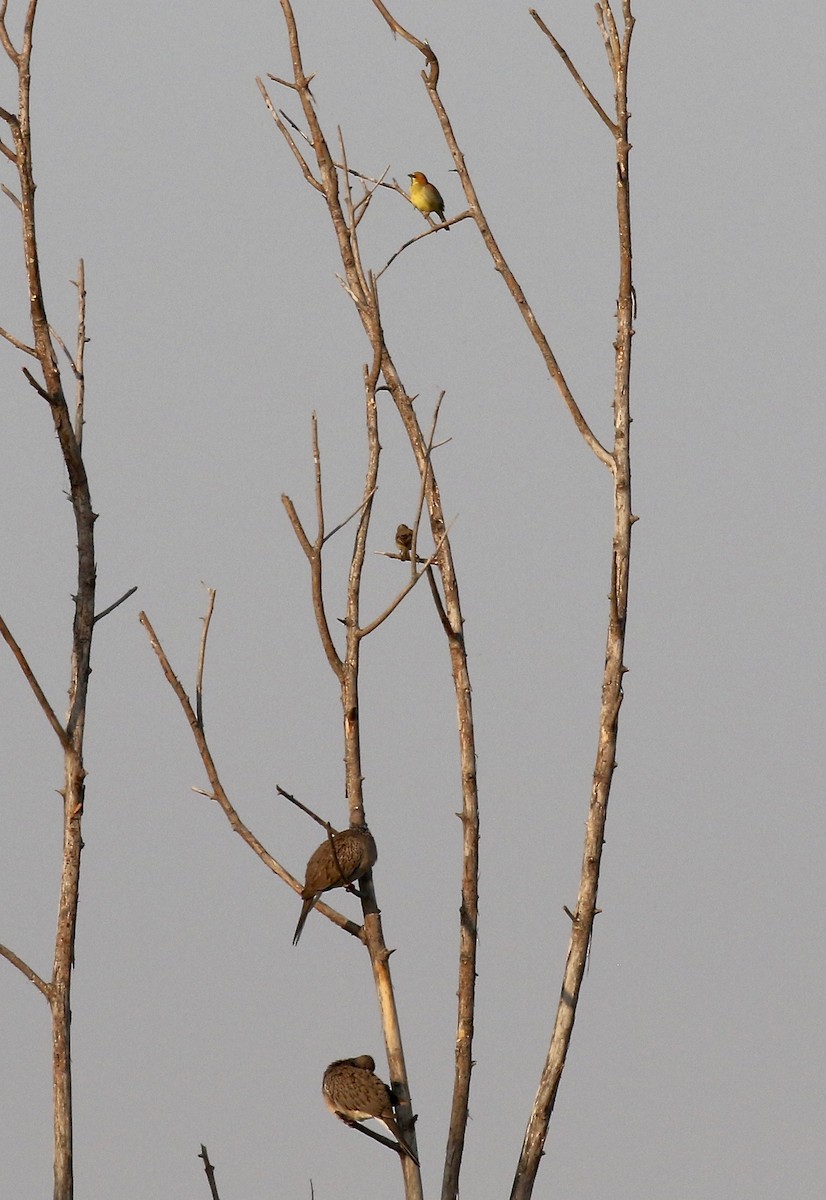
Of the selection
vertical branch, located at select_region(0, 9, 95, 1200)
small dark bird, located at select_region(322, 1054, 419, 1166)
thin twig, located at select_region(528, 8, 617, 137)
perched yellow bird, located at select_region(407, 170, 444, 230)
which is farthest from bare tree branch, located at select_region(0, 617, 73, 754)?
perched yellow bird, located at select_region(407, 170, 444, 230)

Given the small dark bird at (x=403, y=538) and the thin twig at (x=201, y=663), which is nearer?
the thin twig at (x=201, y=663)

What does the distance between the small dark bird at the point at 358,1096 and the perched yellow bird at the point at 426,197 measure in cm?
707

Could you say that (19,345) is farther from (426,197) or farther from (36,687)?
(426,197)

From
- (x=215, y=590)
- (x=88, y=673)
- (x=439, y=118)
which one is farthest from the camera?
(x=439, y=118)

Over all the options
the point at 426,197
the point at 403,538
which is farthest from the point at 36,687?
the point at 426,197

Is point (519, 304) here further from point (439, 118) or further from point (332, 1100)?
point (332, 1100)

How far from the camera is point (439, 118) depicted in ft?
23.3

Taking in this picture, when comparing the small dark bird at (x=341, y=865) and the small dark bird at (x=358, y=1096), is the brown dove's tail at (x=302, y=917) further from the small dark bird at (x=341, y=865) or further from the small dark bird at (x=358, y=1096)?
the small dark bird at (x=358, y=1096)

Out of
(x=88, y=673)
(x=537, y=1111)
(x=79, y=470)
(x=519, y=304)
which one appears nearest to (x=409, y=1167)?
(x=537, y=1111)

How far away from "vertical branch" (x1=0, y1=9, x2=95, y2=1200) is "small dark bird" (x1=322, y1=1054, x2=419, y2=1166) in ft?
4.36

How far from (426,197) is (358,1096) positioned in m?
7.83

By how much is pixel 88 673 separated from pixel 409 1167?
2360 millimetres

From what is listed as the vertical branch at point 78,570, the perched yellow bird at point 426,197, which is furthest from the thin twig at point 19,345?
the perched yellow bird at point 426,197

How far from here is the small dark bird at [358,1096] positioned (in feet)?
20.9
